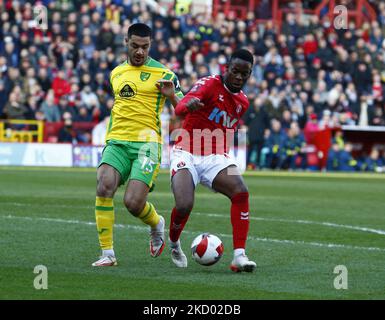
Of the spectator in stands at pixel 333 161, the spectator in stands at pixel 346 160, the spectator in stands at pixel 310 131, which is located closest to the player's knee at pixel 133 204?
the spectator in stands at pixel 310 131

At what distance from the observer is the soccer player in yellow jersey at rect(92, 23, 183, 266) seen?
9969mm

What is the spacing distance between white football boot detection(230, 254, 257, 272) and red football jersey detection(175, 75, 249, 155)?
1164 mm

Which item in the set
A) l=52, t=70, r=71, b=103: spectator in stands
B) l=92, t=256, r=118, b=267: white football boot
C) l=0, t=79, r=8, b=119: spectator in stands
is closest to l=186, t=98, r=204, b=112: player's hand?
l=92, t=256, r=118, b=267: white football boot

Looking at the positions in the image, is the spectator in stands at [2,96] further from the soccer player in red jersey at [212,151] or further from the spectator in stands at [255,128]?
the soccer player in red jersey at [212,151]

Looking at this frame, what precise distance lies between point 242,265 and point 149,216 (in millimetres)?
1320

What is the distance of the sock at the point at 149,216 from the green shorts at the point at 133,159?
22 cm

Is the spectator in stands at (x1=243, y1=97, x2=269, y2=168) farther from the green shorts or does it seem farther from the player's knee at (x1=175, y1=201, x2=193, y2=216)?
the player's knee at (x1=175, y1=201, x2=193, y2=216)

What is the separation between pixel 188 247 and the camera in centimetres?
1149

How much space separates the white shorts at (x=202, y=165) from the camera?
1004 centimetres

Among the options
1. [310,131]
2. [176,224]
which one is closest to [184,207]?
[176,224]

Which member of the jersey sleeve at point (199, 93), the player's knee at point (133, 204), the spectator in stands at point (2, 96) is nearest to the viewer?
the jersey sleeve at point (199, 93)

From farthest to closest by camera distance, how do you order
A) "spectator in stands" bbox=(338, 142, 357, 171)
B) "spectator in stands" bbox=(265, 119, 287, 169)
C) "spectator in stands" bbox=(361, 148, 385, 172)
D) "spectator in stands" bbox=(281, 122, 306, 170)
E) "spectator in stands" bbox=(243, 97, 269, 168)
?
"spectator in stands" bbox=(361, 148, 385, 172), "spectator in stands" bbox=(338, 142, 357, 171), "spectator in stands" bbox=(281, 122, 306, 170), "spectator in stands" bbox=(265, 119, 287, 169), "spectator in stands" bbox=(243, 97, 269, 168)

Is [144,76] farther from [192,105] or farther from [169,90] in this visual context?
[192,105]
